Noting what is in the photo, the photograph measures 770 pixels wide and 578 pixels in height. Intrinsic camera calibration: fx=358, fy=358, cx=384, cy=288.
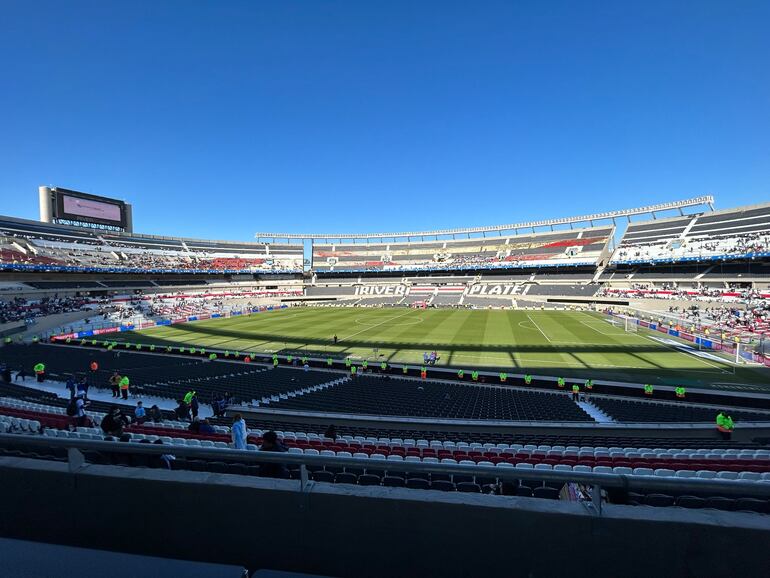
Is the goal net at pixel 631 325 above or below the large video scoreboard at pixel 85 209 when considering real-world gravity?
below

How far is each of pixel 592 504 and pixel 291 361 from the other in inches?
964

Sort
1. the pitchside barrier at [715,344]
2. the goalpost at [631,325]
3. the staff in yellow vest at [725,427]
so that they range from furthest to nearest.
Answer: the goalpost at [631,325], the pitchside barrier at [715,344], the staff in yellow vest at [725,427]

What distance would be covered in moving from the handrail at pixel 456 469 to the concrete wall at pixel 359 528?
15 centimetres

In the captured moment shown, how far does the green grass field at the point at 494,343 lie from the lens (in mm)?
23344

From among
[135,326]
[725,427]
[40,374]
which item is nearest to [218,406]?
[40,374]

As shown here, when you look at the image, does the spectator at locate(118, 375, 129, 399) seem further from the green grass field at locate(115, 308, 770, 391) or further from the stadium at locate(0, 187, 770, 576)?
the green grass field at locate(115, 308, 770, 391)

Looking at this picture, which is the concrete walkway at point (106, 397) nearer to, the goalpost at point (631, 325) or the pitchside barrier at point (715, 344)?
the pitchside barrier at point (715, 344)

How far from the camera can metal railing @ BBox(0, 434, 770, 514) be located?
80.6 inches

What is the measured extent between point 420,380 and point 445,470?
18629 millimetres

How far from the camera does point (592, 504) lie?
2.11 m

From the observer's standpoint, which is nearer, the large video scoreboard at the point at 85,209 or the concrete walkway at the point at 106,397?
the concrete walkway at the point at 106,397

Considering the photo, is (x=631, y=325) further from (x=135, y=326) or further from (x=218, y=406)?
(x=135, y=326)

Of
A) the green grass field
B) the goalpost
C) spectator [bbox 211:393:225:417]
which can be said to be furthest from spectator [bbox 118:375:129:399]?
the goalpost

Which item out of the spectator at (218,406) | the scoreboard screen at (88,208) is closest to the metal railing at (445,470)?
the spectator at (218,406)
